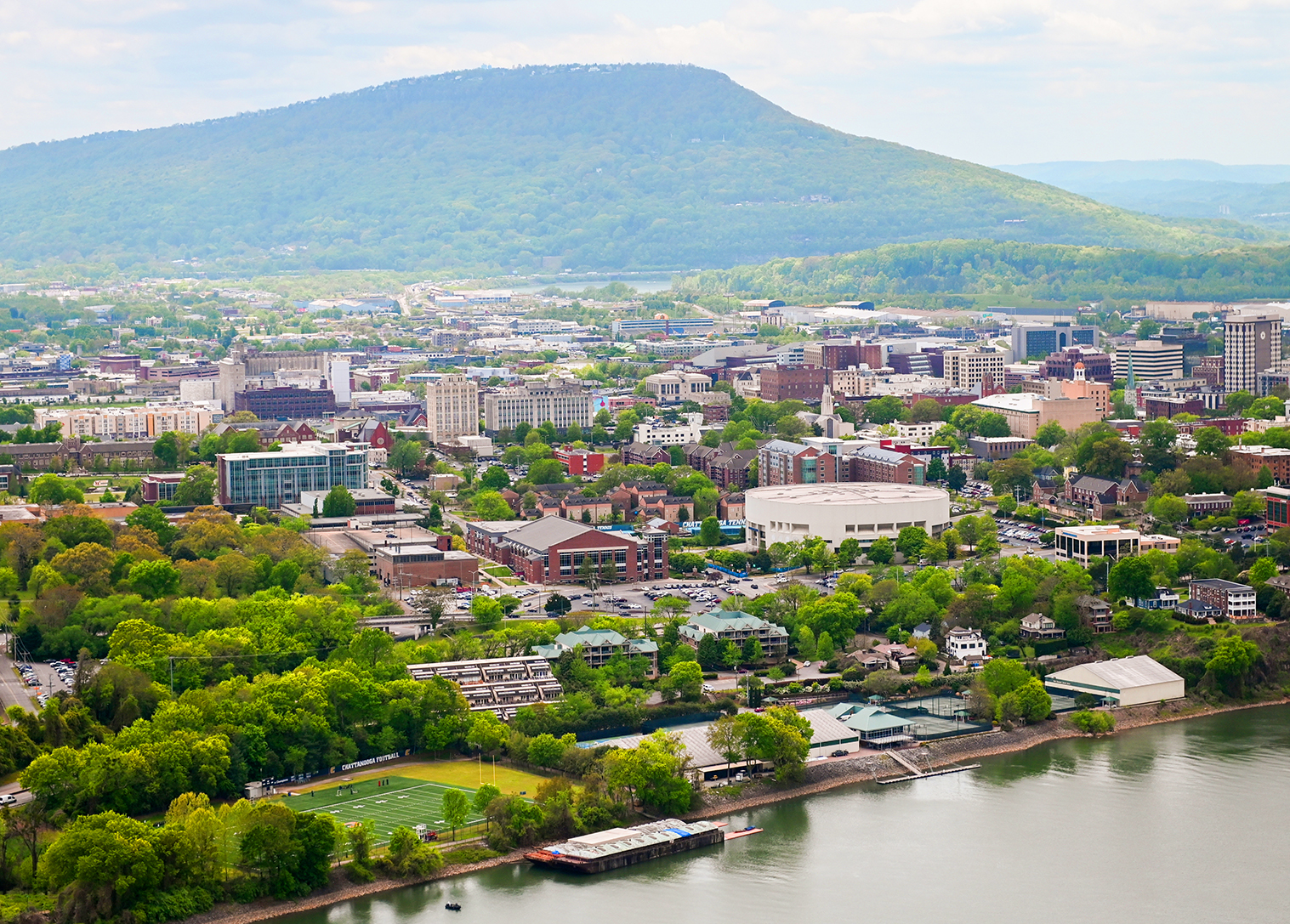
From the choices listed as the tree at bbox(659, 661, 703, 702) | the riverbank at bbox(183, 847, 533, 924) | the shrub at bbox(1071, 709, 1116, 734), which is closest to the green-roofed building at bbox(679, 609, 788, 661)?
the tree at bbox(659, 661, 703, 702)

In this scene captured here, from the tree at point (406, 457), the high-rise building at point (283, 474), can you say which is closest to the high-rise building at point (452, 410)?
the tree at point (406, 457)

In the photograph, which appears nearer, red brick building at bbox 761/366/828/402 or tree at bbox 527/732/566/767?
tree at bbox 527/732/566/767

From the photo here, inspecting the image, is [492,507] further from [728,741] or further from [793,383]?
[793,383]

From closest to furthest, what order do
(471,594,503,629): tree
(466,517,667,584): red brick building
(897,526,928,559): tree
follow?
(471,594,503,629): tree, (466,517,667,584): red brick building, (897,526,928,559): tree

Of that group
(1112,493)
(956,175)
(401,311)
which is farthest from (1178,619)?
(956,175)

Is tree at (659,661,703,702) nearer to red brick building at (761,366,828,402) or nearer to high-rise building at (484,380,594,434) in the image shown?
high-rise building at (484,380,594,434)

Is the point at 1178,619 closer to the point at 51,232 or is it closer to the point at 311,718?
the point at 311,718

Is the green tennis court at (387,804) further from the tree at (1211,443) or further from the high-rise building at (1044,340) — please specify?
the high-rise building at (1044,340)

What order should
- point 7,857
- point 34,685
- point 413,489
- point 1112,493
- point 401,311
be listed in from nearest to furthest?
1. point 7,857
2. point 34,685
3. point 1112,493
4. point 413,489
5. point 401,311
